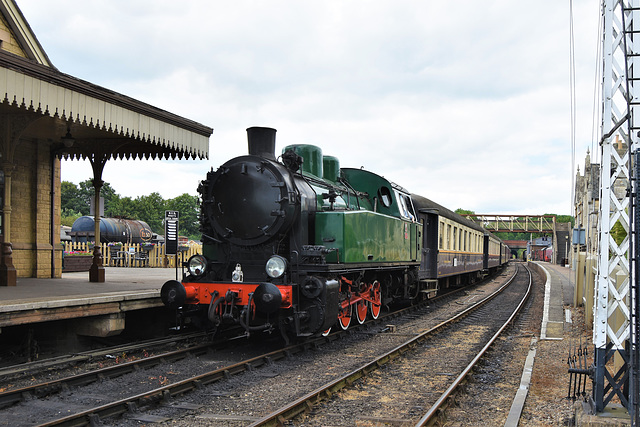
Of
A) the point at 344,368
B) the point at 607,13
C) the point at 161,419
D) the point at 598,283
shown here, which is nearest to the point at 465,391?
the point at 344,368

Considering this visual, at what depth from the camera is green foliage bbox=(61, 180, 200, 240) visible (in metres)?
68.8

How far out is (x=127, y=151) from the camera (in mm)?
11641

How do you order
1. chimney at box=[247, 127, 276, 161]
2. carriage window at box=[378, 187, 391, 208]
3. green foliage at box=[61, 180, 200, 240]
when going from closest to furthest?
chimney at box=[247, 127, 276, 161]
carriage window at box=[378, 187, 391, 208]
green foliage at box=[61, 180, 200, 240]

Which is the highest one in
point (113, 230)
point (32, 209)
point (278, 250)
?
point (32, 209)

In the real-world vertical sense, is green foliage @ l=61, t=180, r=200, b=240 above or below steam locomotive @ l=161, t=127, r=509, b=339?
above

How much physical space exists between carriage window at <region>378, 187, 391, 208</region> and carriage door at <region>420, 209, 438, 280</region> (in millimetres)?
3715

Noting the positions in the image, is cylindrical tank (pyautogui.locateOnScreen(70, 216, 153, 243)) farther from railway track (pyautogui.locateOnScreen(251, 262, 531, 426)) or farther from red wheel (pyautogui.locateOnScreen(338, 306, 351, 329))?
railway track (pyautogui.locateOnScreen(251, 262, 531, 426))

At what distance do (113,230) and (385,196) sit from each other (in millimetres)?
21543

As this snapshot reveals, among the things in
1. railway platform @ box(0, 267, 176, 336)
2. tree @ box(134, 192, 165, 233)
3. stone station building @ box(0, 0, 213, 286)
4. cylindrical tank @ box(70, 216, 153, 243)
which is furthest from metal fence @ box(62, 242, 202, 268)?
tree @ box(134, 192, 165, 233)

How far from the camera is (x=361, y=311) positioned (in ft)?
34.0

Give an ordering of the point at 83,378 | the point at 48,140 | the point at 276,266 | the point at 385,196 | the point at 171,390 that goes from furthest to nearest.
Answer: the point at 48,140 → the point at 385,196 → the point at 276,266 → the point at 83,378 → the point at 171,390

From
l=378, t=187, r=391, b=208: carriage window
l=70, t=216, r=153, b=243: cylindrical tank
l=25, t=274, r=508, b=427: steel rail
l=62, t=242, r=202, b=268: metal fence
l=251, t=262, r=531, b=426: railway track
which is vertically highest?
l=378, t=187, r=391, b=208: carriage window

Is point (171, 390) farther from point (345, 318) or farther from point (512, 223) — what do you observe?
point (512, 223)

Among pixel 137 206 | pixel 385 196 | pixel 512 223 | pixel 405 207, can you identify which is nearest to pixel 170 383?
pixel 385 196
